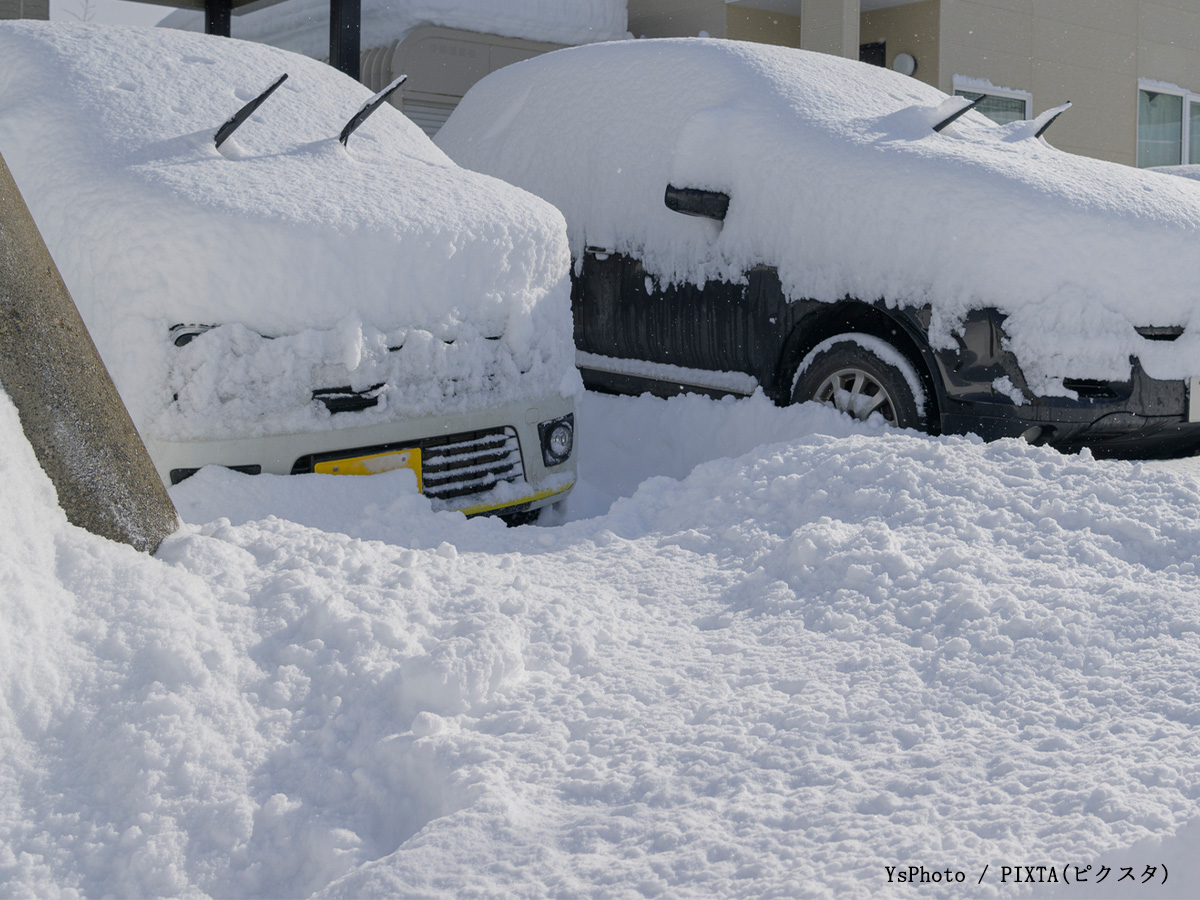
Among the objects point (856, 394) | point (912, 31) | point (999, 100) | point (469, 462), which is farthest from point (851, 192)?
point (999, 100)

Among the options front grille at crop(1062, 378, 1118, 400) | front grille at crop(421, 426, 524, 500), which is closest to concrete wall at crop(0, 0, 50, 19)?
front grille at crop(421, 426, 524, 500)

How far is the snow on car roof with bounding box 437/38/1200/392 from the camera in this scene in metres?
4.33

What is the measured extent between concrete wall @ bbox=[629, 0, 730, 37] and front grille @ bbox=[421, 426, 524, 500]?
1049 cm

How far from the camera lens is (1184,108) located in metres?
16.5

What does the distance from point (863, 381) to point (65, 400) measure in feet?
10.1

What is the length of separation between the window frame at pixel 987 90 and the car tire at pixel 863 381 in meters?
9.20

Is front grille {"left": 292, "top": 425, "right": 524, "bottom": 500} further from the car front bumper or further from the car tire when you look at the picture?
the car tire

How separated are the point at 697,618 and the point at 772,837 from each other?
1113mm

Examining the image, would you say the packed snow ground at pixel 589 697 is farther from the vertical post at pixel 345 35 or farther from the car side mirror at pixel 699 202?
the vertical post at pixel 345 35

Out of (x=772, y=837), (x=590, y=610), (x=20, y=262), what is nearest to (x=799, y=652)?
(x=590, y=610)

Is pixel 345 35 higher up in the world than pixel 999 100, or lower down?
higher up

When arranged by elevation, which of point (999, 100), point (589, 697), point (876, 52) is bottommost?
point (589, 697)

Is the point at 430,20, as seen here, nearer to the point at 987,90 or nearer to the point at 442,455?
the point at 987,90

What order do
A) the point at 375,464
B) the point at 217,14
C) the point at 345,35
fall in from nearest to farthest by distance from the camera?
1. the point at 375,464
2. the point at 345,35
3. the point at 217,14
